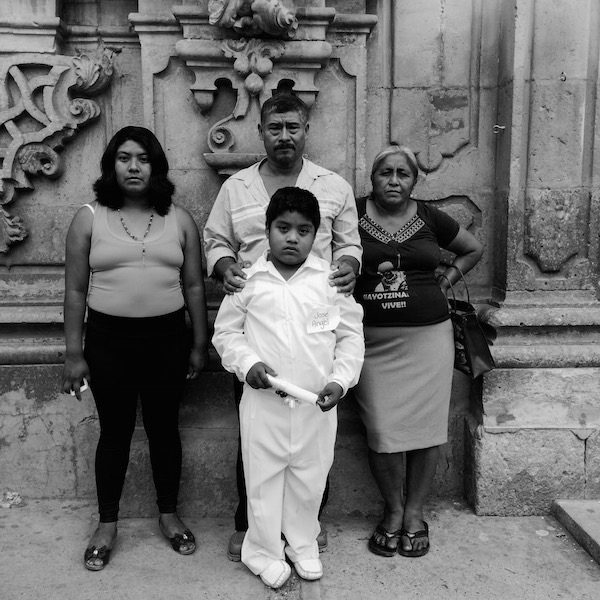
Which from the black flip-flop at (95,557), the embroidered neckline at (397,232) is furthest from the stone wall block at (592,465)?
the black flip-flop at (95,557)

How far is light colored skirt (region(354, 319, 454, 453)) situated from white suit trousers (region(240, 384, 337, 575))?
15.4 inches

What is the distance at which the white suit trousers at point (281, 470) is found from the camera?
8.68ft

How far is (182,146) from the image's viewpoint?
338cm

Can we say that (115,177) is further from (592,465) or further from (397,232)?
(592,465)

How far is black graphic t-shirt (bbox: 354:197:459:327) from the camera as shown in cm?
298

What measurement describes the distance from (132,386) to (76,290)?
1.59 ft

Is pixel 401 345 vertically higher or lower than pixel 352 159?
lower

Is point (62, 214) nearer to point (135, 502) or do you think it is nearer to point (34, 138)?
point (34, 138)

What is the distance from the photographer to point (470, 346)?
10.2 feet

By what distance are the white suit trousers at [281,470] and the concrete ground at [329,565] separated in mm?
158

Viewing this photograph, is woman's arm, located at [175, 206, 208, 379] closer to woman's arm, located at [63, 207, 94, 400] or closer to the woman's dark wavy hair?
the woman's dark wavy hair

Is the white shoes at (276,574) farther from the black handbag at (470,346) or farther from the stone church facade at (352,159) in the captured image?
the black handbag at (470,346)

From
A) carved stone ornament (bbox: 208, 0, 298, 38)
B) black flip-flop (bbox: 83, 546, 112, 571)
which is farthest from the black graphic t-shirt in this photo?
black flip-flop (bbox: 83, 546, 112, 571)

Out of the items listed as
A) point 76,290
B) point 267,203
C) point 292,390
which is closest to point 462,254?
point 267,203
